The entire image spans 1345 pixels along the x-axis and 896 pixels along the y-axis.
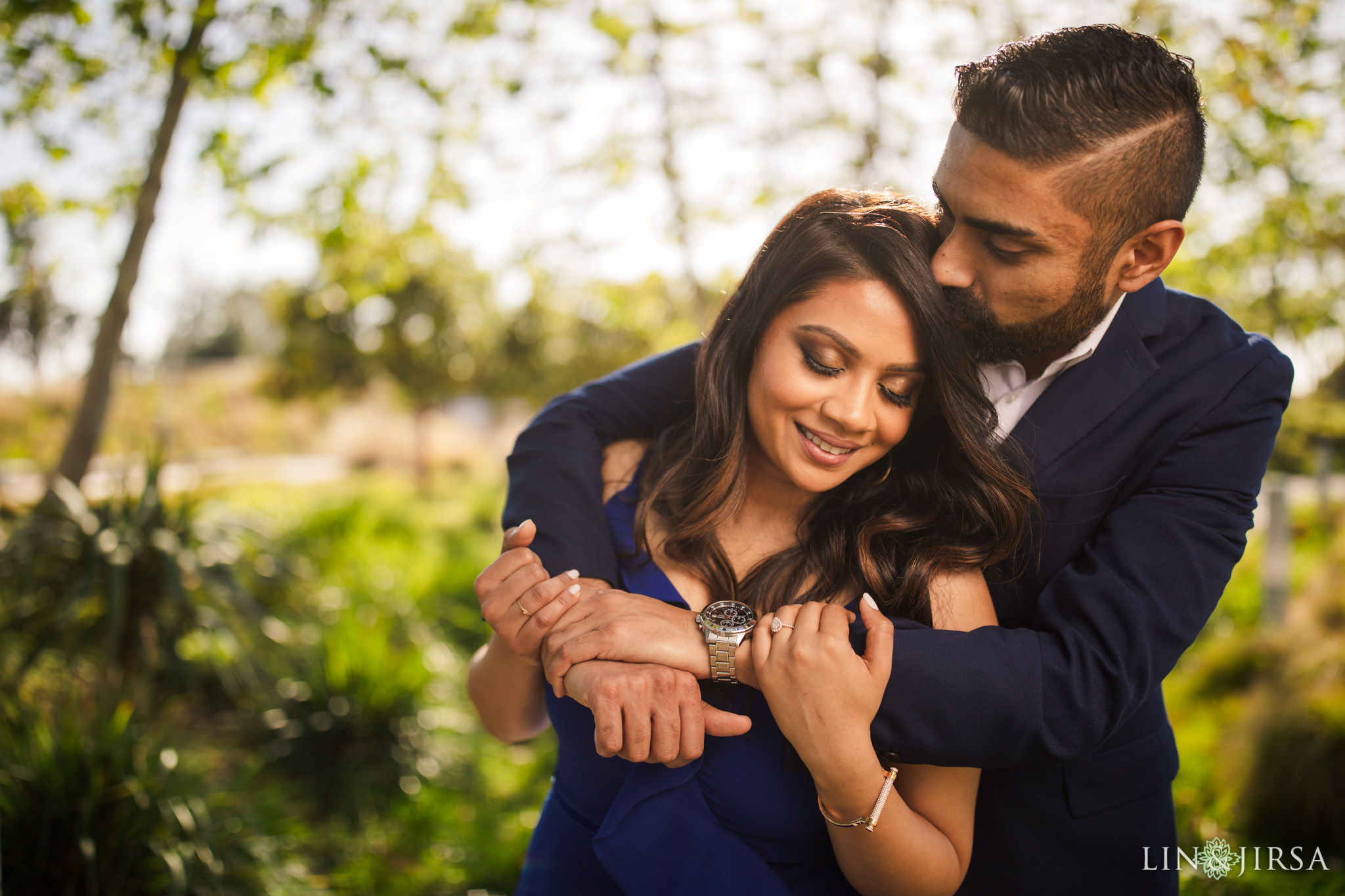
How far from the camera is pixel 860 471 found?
83.8 inches

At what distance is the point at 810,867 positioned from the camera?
1.90 meters

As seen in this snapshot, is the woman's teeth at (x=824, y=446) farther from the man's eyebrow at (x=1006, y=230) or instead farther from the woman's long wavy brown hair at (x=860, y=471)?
the man's eyebrow at (x=1006, y=230)

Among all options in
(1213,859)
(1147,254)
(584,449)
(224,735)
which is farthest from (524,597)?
(224,735)

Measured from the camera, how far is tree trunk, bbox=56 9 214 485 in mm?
5371

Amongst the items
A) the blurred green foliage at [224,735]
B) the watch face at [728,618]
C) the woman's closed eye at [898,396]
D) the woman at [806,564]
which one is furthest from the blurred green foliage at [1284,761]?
the blurred green foliage at [224,735]

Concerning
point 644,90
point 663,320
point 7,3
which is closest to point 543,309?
point 663,320

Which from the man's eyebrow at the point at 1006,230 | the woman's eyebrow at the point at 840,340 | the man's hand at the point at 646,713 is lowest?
the man's hand at the point at 646,713

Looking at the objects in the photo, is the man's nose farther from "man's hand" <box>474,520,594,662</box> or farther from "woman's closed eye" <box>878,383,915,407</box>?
"man's hand" <box>474,520,594,662</box>

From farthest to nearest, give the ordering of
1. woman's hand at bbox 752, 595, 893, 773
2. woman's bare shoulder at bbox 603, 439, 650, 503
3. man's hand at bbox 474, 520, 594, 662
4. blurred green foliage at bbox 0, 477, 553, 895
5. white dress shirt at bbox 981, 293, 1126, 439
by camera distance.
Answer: blurred green foliage at bbox 0, 477, 553, 895
woman's bare shoulder at bbox 603, 439, 650, 503
white dress shirt at bbox 981, 293, 1126, 439
man's hand at bbox 474, 520, 594, 662
woman's hand at bbox 752, 595, 893, 773

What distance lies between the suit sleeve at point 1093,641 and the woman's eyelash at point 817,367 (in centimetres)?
56

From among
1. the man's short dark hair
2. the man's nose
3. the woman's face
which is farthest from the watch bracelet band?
the man's short dark hair

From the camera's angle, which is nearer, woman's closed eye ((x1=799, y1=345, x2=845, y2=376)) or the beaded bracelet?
the beaded bracelet

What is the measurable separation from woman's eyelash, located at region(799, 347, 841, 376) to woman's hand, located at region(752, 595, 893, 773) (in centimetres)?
54

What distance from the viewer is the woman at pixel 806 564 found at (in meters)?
1.62
